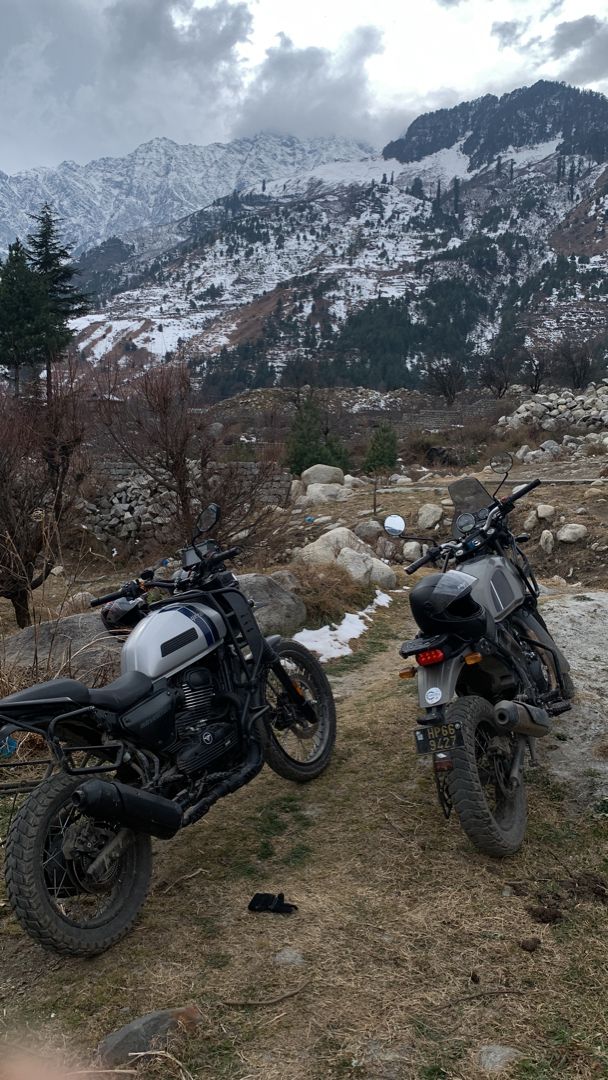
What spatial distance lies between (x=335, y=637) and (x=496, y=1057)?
5.07m

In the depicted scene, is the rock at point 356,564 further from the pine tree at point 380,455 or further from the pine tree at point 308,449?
the pine tree at point 380,455

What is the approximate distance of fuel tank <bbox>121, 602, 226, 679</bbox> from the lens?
2.84m

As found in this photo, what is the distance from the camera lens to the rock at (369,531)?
12516 millimetres

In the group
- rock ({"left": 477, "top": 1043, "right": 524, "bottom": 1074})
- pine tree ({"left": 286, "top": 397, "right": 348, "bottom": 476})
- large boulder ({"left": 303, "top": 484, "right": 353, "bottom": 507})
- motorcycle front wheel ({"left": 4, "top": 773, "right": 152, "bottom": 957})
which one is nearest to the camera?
rock ({"left": 477, "top": 1043, "right": 524, "bottom": 1074})

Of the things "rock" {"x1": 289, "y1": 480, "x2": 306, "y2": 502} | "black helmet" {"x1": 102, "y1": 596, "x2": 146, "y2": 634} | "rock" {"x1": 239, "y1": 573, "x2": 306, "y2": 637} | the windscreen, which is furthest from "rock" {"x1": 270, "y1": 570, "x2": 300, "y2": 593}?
"rock" {"x1": 289, "y1": 480, "x2": 306, "y2": 502}

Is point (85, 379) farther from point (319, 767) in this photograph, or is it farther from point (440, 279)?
point (440, 279)

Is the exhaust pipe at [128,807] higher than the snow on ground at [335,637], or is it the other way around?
the exhaust pipe at [128,807]

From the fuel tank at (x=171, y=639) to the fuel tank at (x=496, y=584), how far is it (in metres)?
1.18

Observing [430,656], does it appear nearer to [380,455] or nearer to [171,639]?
[171,639]

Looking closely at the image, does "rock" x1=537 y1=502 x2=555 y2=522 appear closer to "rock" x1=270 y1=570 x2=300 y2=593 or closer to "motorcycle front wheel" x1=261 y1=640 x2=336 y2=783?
"rock" x1=270 y1=570 x2=300 y2=593

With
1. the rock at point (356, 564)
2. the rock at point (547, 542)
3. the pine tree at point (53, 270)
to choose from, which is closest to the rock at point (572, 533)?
the rock at point (547, 542)

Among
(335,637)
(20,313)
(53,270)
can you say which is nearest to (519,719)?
(335,637)

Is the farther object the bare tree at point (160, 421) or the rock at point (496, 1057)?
the bare tree at point (160, 421)

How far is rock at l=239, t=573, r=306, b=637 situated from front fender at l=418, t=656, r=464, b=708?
145 inches
